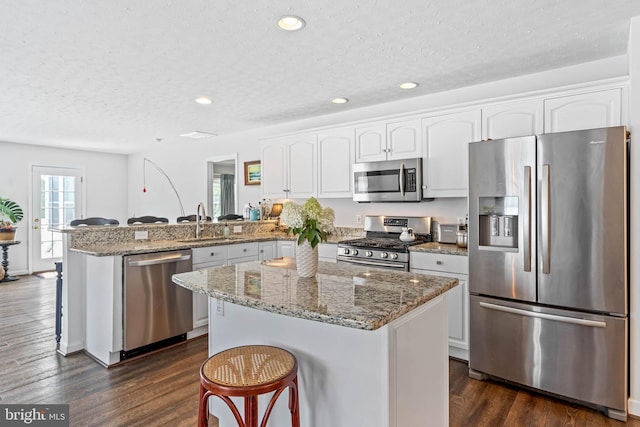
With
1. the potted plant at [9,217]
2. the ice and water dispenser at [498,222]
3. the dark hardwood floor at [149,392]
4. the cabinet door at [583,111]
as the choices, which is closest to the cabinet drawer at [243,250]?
the dark hardwood floor at [149,392]

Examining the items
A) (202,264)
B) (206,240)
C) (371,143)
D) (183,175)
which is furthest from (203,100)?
(183,175)

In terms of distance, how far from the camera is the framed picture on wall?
17.3 ft

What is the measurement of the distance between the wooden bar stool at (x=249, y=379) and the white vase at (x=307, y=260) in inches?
16.7

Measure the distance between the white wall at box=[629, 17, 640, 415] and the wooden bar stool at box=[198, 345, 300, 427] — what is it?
2.13m

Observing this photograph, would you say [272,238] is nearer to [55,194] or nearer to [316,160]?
[316,160]

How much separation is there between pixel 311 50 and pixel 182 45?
35.6 inches

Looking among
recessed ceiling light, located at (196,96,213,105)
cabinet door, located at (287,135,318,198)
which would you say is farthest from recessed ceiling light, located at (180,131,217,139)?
cabinet door, located at (287,135,318,198)

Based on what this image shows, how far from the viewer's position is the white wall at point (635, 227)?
2.19 metres

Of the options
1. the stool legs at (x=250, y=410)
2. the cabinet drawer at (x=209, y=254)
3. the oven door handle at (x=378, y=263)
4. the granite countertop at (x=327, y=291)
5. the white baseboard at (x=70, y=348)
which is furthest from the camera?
the cabinet drawer at (x=209, y=254)

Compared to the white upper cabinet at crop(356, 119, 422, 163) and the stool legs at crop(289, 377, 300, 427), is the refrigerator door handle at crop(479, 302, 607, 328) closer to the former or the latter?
the white upper cabinet at crop(356, 119, 422, 163)

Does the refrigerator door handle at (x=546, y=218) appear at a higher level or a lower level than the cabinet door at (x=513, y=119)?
lower

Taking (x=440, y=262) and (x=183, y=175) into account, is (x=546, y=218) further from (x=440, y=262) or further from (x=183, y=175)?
(x=183, y=175)

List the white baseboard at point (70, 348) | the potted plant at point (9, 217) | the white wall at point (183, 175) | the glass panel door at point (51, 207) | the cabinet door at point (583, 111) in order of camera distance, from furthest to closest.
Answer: the glass panel door at point (51, 207) < the potted plant at point (9, 217) < the white wall at point (183, 175) < the white baseboard at point (70, 348) < the cabinet door at point (583, 111)

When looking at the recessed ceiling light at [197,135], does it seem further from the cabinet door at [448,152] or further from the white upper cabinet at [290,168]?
the cabinet door at [448,152]
